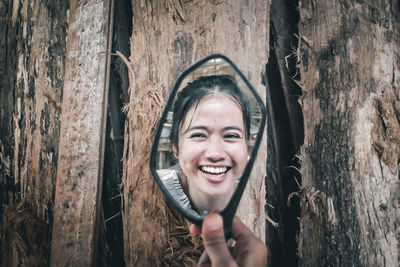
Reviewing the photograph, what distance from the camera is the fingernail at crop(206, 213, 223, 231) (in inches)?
28.1

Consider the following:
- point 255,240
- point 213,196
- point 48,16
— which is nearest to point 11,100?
point 48,16

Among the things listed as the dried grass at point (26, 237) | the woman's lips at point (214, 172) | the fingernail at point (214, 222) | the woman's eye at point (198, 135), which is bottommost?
the dried grass at point (26, 237)

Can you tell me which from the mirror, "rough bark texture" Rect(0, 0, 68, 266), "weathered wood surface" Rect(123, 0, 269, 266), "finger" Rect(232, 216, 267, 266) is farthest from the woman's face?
"rough bark texture" Rect(0, 0, 68, 266)

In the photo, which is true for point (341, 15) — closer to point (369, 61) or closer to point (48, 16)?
point (369, 61)

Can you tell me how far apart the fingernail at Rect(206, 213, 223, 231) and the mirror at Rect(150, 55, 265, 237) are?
4 cm

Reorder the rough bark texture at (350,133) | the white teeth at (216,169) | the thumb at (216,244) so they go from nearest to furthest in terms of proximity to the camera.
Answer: the thumb at (216,244) < the white teeth at (216,169) < the rough bark texture at (350,133)

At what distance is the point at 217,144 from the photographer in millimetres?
800

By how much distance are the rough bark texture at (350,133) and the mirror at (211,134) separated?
1.45 feet

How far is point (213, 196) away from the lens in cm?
83

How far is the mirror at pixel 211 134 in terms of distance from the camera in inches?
31.3

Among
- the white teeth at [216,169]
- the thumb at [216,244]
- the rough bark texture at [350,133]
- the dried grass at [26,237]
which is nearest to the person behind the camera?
the thumb at [216,244]

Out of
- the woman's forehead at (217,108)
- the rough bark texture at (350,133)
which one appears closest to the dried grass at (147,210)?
the woman's forehead at (217,108)

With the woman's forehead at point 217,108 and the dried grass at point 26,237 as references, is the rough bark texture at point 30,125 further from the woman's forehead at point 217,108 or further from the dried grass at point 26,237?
the woman's forehead at point 217,108

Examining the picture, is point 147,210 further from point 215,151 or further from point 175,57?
point 175,57
